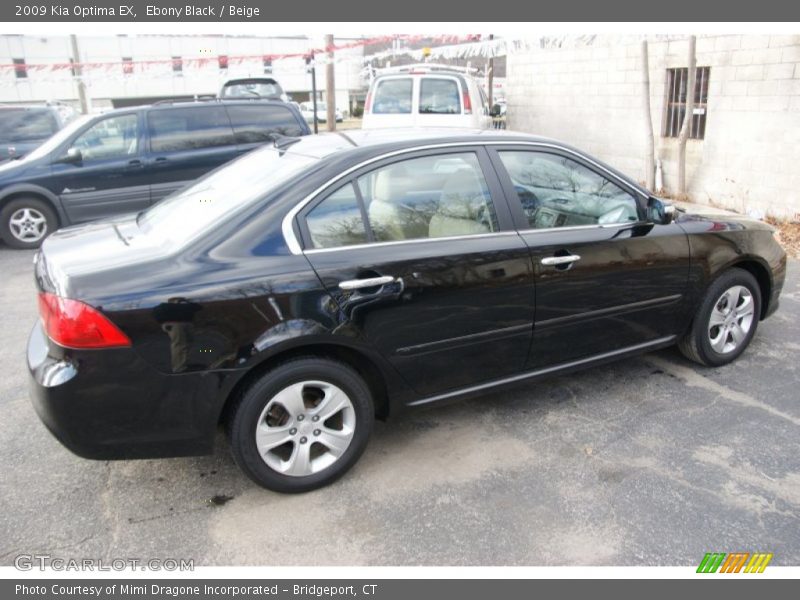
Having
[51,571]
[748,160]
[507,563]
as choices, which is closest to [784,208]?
[748,160]

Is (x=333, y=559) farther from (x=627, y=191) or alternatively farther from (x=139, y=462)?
(x=627, y=191)

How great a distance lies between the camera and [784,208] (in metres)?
7.81

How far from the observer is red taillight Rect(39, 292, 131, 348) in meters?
2.42

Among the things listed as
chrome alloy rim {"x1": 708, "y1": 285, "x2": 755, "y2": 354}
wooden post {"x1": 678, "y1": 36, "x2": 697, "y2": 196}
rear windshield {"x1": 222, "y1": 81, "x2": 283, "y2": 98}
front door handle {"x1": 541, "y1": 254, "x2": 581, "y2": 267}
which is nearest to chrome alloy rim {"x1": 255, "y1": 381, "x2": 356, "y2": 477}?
front door handle {"x1": 541, "y1": 254, "x2": 581, "y2": 267}

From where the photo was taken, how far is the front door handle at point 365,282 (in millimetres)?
2764

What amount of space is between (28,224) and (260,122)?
3.14 m

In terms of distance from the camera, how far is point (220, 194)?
10.3 ft

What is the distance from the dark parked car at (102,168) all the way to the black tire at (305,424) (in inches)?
227

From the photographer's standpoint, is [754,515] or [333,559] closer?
[333,559]

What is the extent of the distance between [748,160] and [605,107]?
3109mm

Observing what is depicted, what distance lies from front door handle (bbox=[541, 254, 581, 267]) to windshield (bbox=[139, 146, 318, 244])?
1.29 m

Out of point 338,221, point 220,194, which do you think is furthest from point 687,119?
point 220,194

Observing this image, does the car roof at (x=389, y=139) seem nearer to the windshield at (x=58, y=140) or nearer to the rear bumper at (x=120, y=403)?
the rear bumper at (x=120, y=403)

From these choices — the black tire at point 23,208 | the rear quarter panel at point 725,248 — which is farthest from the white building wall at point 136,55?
the rear quarter panel at point 725,248
